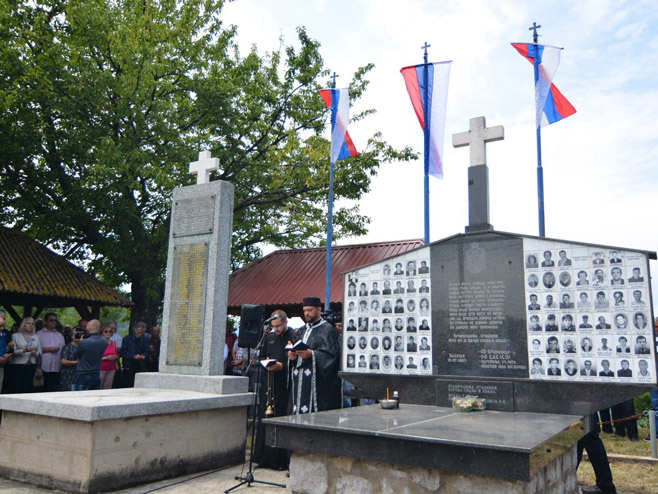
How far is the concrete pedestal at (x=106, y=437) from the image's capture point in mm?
5391

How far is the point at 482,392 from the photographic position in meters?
5.54

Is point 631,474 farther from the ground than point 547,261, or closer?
closer

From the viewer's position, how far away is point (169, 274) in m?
8.09

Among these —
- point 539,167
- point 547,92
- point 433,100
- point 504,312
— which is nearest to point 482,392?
point 504,312

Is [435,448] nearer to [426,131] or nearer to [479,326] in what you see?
[479,326]

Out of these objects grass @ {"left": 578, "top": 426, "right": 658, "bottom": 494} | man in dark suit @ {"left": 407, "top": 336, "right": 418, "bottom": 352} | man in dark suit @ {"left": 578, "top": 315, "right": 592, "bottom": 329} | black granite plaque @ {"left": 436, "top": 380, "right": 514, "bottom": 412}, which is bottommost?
grass @ {"left": 578, "top": 426, "right": 658, "bottom": 494}

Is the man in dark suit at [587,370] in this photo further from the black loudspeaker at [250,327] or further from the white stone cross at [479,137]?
the black loudspeaker at [250,327]

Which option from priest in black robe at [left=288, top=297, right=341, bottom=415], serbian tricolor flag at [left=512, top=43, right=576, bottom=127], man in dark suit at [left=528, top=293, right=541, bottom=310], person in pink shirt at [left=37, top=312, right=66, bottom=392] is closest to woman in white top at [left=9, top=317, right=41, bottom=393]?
person in pink shirt at [left=37, top=312, right=66, bottom=392]

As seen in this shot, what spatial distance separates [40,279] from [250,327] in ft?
31.2

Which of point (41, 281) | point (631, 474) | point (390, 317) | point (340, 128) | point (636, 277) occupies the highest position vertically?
point (340, 128)

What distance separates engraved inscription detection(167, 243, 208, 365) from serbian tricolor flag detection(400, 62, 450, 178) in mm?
6360

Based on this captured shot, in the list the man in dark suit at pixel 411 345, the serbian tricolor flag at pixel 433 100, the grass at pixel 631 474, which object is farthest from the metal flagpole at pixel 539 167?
the man in dark suit at pixel 411 345

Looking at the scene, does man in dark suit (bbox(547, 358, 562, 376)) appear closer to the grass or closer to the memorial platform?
the memorial platform

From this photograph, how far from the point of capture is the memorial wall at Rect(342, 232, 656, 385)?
5.01 m
